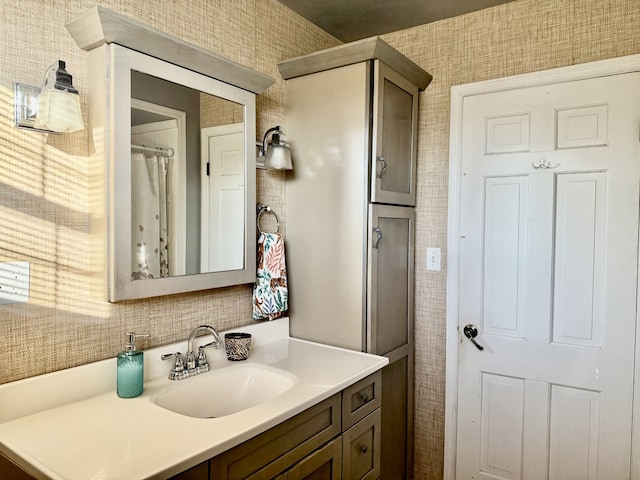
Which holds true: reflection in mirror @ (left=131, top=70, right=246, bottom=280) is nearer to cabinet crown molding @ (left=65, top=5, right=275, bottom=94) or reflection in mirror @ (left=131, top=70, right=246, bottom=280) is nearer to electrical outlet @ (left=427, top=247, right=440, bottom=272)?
cabinet crown molding @ (left=65, top=5, right=275, bottom=94)

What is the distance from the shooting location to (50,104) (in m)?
1.26

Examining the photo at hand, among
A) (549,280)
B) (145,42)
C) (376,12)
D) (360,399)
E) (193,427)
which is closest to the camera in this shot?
(193,427)

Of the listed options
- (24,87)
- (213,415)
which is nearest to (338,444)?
(213,415)

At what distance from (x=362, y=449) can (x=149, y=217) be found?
117 cm

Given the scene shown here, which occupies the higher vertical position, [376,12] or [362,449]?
[376,12]

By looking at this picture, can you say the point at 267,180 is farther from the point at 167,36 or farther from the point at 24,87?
the point at 24,87

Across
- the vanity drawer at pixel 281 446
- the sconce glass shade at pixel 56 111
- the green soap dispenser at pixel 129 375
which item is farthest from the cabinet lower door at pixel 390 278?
the sconce glass shade at pixel 56 111

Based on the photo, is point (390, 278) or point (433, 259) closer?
point (390, 278)

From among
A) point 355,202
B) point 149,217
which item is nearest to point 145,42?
point 149,217

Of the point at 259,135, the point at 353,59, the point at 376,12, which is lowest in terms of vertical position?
the point at 259,135

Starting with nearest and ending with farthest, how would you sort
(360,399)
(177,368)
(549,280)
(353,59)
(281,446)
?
(281,446), (177,368), (360,399), (353,59), (549,280)

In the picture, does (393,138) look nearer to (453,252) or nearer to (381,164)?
(381,164)

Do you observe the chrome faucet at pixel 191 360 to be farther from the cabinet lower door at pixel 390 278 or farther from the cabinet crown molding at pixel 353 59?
the cabinet crown molding at pixel 353 59

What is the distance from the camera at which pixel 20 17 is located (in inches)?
50.9
